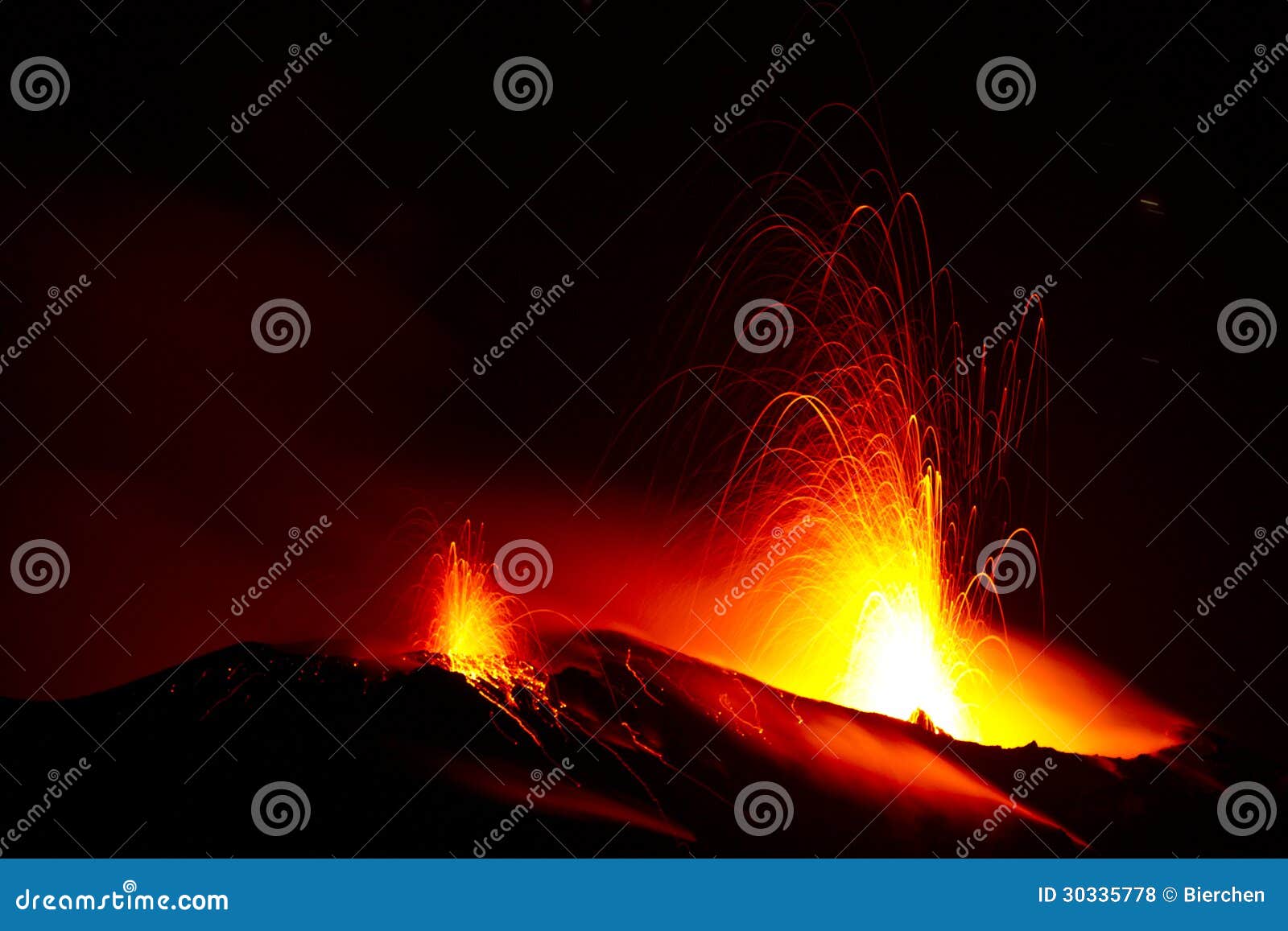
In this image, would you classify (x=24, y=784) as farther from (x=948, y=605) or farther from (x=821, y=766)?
(x=948, y=605)

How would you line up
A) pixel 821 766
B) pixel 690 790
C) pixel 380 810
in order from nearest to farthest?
pixel 380 810 < pixel 690 790 < pixel 821 766

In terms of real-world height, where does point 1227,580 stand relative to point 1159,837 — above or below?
above

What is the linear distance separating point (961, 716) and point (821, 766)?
6.07 m

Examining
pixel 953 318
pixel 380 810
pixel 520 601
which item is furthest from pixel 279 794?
pixel 953 318

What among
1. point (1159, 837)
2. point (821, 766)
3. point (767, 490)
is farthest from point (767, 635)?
point (1159, 837)

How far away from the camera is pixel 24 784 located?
548 inches

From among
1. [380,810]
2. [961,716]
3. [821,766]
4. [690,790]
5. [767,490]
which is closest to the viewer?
[380,810]

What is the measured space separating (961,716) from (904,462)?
462 cm

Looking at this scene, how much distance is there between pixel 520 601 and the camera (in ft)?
68.4

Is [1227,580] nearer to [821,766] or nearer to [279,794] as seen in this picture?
[821,766]

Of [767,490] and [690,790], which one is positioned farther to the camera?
[767,490]

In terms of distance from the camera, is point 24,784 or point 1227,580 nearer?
point 24,784

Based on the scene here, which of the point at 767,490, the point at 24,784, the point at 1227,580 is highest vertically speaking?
the point at 1227,580

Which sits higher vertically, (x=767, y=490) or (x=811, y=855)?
(x=767, y=490)
